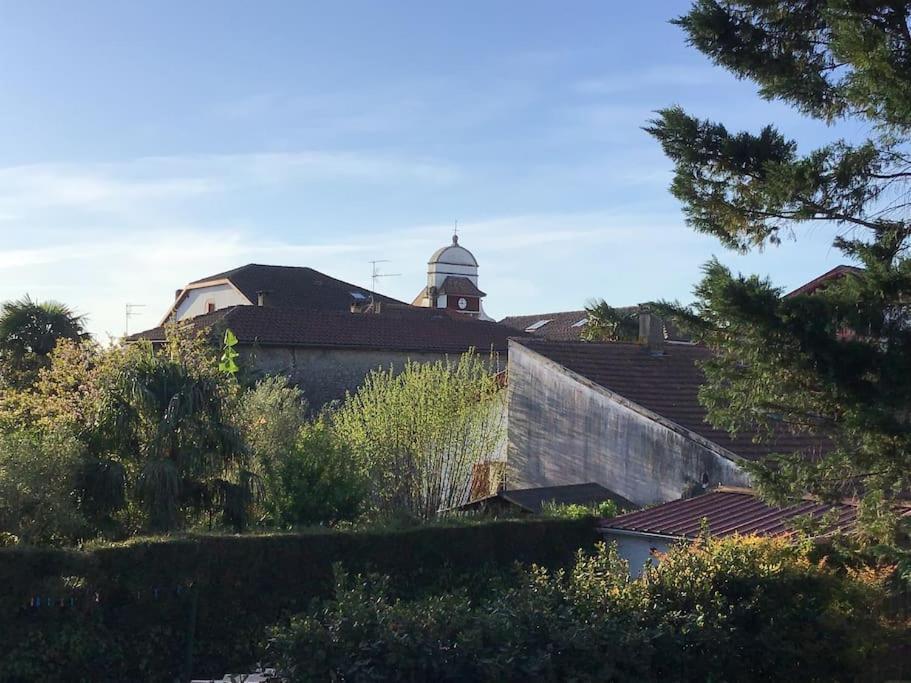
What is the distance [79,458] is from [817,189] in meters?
11.3

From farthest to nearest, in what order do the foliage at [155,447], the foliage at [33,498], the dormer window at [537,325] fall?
the dormer window at [537,325] < the foliage at [155,447] < the foliage at [33,498]

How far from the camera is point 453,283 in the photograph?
6800 centimetres

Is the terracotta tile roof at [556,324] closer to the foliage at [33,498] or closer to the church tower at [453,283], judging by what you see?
the church tower at [453,283]

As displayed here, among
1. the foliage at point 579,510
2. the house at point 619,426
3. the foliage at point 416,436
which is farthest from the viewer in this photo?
the foliage at point 416,436

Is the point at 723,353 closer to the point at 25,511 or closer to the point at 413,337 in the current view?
the point at 25,511

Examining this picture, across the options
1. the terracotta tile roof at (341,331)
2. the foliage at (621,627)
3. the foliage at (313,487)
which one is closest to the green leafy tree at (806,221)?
the foliage at (621,627)

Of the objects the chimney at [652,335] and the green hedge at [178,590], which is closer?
the green hedge at [178,590]

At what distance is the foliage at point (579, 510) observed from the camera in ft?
59.4

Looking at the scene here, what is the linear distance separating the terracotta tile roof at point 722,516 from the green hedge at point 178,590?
2663mm

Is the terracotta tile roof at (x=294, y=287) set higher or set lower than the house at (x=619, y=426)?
higher

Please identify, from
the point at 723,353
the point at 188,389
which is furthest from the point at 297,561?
the point at 723,353

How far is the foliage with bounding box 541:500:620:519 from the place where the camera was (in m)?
18.1

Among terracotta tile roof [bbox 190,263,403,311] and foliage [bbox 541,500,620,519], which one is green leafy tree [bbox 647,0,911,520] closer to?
foliage [bbox 541,500,620,519]

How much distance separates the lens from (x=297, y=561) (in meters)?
14.8
